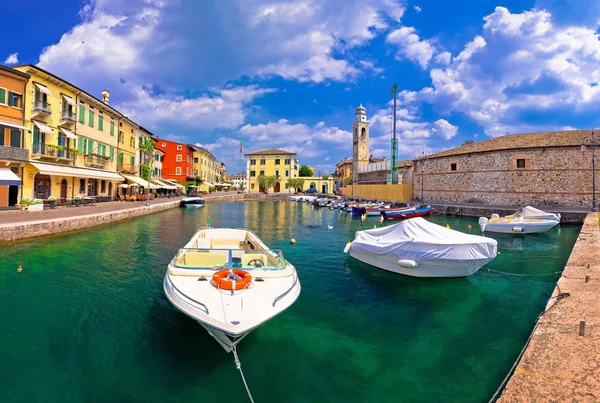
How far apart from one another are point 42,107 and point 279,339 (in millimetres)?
28172

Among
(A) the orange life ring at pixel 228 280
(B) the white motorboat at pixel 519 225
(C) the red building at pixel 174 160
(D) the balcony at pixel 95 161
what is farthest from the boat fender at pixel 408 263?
(C) the red building at pixel 174 160

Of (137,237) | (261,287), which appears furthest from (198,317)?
(137,237)

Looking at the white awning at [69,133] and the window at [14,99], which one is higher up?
the window at [14,99]

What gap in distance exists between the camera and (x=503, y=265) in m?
13.2

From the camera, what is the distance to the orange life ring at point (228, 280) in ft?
19.9

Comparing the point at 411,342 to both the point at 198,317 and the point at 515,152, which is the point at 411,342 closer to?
the point at 198,317

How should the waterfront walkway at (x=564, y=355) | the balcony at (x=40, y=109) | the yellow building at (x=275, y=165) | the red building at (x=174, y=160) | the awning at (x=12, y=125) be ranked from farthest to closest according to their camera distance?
1. the yellow building at (x=275, y=165)
2. the red building at (x=174, y=160)
3. the balcony at (x=40, y=109)
4. the awning at (x=12, y=125)
5. the waterfront walkway at (x=564, y=355)

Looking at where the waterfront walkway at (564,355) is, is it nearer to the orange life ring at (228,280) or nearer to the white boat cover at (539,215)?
the orange life ring at (228,280)

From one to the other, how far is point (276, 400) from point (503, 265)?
12.3m

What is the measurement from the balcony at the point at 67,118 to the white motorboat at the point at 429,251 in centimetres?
2837

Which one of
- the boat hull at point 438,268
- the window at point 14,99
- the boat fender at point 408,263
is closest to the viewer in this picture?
the boat hull at point 438,268

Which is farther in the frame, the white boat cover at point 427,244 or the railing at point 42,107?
the railing at point 42,107

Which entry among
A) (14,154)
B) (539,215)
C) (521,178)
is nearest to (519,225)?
(539,215)

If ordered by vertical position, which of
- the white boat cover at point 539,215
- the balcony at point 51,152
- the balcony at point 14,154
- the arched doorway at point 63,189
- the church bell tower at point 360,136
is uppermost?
the church bell tower at point 360,136
